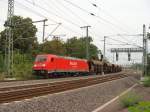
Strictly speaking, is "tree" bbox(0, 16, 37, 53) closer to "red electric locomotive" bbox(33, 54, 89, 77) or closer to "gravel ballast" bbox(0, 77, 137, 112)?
"red electric locomotive" bbox(33, 54, 89, 77)

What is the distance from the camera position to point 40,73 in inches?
1606

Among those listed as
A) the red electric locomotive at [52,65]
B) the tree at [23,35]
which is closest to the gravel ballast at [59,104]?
the red electric locomotive at [52,65]

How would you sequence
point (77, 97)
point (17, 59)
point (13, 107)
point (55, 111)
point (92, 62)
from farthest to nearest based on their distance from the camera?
point (92, 62) < point (17, 59) < point (77, 97) < point (55, 111) < point (13, 107)

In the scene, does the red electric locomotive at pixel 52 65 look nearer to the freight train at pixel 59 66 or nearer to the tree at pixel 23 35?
the freight train at pixel 59 66

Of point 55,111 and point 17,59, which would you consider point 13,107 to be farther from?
point 17,59

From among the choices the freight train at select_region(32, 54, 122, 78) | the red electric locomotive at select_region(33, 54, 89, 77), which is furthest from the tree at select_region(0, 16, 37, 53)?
the red electric locomotive at select_region(33, 54, 89, 77)

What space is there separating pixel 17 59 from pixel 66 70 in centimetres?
854

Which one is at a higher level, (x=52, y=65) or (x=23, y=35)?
(x=23, y=35)

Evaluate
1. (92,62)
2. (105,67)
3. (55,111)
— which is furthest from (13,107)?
(105,67)

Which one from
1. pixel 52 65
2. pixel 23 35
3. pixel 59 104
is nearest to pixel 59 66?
pixel 52 65

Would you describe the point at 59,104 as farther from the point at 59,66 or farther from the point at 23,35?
the point at 23,35

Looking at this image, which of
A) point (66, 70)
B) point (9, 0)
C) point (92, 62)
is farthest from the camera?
point (92, 62)

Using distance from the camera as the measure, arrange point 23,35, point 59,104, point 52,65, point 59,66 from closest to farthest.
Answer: point 59,104 → point 52,65 → point 59,66 → point 23,35

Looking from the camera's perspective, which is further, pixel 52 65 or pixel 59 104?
pixel 52 65
